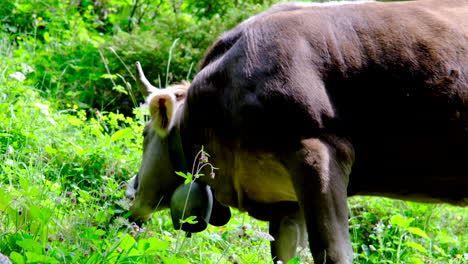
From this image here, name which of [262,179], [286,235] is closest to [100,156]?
[286,235]

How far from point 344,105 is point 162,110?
1.33m

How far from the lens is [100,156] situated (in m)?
6.14

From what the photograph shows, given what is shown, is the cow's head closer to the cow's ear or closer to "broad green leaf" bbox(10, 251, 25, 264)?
the cow's ear

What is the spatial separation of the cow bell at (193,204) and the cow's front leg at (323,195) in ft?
3.88

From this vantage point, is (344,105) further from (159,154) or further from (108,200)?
(108,200)

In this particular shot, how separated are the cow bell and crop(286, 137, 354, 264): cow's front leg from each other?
1.18m

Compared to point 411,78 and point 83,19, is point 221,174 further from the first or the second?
point 83,19

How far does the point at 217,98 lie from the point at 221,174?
1.87 ft


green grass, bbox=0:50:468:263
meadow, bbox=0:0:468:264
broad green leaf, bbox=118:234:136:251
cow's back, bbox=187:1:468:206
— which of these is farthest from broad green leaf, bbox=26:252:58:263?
cow's back, bbox=187:1:468:206

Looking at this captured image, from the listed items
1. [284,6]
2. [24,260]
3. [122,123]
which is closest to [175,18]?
[122,123]

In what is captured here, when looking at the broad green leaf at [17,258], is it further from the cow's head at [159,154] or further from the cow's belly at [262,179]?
the cow's head at [159,154]

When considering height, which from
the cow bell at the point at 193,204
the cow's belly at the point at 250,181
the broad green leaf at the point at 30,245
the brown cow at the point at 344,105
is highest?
the brown cow at the point at 344,105

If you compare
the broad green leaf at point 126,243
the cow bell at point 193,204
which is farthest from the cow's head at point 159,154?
the broad green leaf at point 126,243

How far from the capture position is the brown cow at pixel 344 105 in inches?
148
